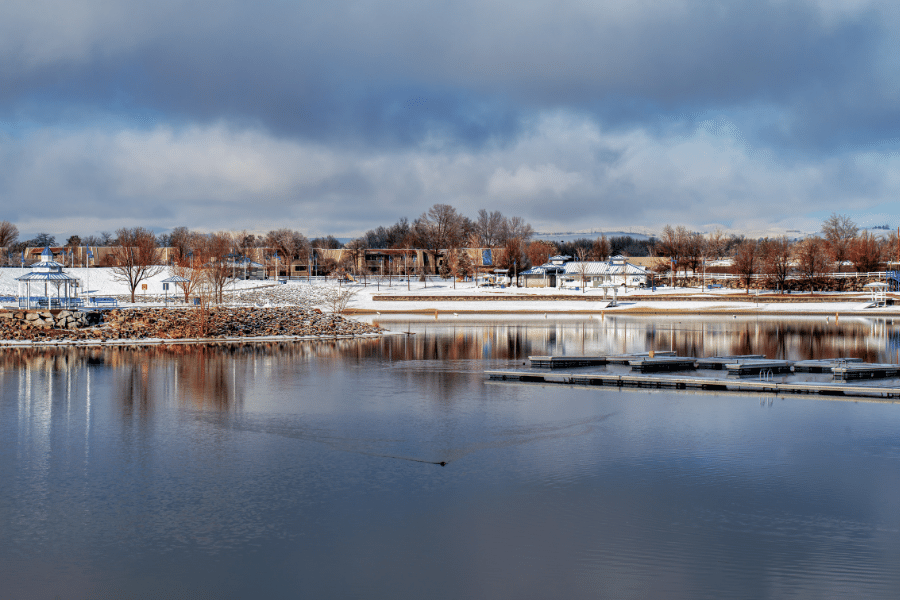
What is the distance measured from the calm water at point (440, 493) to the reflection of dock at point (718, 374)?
1442mm

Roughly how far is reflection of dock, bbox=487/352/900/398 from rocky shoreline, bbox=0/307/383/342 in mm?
20857

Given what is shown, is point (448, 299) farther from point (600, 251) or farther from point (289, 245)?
point (600, 251)

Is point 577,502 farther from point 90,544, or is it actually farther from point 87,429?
point 87,429

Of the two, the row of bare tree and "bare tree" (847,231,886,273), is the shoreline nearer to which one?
the row of bare tree

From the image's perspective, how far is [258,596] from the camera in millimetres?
10188

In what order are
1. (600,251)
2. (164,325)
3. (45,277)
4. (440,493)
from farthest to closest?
(600,251) < (45,277) < (164,325) < (440,493)

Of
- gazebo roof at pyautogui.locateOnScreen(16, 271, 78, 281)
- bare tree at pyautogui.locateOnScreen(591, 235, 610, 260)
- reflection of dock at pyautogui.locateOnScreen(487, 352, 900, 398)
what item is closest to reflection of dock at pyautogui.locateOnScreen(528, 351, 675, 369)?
reflection of dock at pyautogui.locateOnScreen(487, 352, 900, 398)

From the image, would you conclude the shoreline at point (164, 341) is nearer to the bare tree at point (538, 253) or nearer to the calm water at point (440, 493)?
the calm water at point (440, 493)

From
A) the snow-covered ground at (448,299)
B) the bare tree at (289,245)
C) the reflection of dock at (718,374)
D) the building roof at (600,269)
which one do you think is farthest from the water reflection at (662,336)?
the bare tree at (289,245)

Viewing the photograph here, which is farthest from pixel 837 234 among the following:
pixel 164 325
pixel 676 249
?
pixel 164 325

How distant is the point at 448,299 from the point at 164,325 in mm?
41906

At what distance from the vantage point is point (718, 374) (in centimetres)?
2820

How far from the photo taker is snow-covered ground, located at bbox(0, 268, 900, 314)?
7625 cm

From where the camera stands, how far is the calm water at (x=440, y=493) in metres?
10.7
